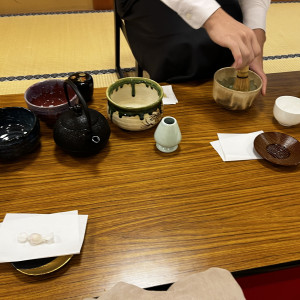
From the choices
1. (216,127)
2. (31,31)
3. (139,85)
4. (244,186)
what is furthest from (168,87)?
(31,31)

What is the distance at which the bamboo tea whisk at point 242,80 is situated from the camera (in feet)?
4.14

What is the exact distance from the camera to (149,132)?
4.04 ft

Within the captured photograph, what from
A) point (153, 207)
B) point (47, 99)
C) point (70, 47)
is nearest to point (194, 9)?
point (47, 99)

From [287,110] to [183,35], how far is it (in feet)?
2.34

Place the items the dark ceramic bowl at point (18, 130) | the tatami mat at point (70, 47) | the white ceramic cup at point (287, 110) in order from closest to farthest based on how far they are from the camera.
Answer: the dark ceramic bowl at point (18, 130)
the white ceramic cup at point (287, 110)
the tatami mat at point (70, 47)

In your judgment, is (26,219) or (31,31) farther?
(31,31)

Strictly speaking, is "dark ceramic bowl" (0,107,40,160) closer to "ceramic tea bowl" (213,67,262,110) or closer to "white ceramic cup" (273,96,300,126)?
"ceramic tea bowl" (213,67,262,110)

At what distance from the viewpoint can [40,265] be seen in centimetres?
77

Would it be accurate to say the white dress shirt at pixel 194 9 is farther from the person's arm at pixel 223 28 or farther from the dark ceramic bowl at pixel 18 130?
the dark ceramic bowl at pixel 18 130

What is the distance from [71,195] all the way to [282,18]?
3869 millimetres

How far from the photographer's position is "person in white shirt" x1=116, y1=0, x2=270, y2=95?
135 centimetres

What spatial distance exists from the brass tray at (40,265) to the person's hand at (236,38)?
96 centimetres

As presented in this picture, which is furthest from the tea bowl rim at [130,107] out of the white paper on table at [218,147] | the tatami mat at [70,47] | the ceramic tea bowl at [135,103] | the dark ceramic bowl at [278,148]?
the tatami mat at [70,47]

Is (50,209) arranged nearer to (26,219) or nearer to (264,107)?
(26,219)
